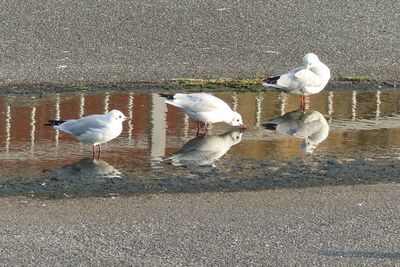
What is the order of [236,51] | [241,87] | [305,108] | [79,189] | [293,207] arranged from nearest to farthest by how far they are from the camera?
[293,207] < [79,189] < [305,108] < [241,87] < [236,51]

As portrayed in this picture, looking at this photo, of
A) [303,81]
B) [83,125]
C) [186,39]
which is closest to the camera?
[83,125]

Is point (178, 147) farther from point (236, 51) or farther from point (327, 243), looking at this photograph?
point (236, 51)

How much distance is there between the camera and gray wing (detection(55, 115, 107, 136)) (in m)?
8.76

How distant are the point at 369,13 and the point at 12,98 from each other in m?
7.85

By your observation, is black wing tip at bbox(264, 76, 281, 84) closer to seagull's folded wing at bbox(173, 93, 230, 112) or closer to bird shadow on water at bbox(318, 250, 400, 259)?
seagull's folded wing at bbox(173, 93, 230, 112)

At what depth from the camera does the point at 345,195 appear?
744 cm

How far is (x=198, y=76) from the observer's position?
1302 cm

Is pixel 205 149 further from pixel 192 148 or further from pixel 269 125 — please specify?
pixel 269 125

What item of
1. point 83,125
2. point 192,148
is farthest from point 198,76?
point 83,125

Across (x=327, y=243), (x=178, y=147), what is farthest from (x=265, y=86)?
(x=327, y=243)

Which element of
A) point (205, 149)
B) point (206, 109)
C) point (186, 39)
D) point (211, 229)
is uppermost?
point (186, 39)

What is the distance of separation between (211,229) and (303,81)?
5.17 m

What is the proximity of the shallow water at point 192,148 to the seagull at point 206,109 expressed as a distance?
18 centimetres

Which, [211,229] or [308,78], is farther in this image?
[308,78]
